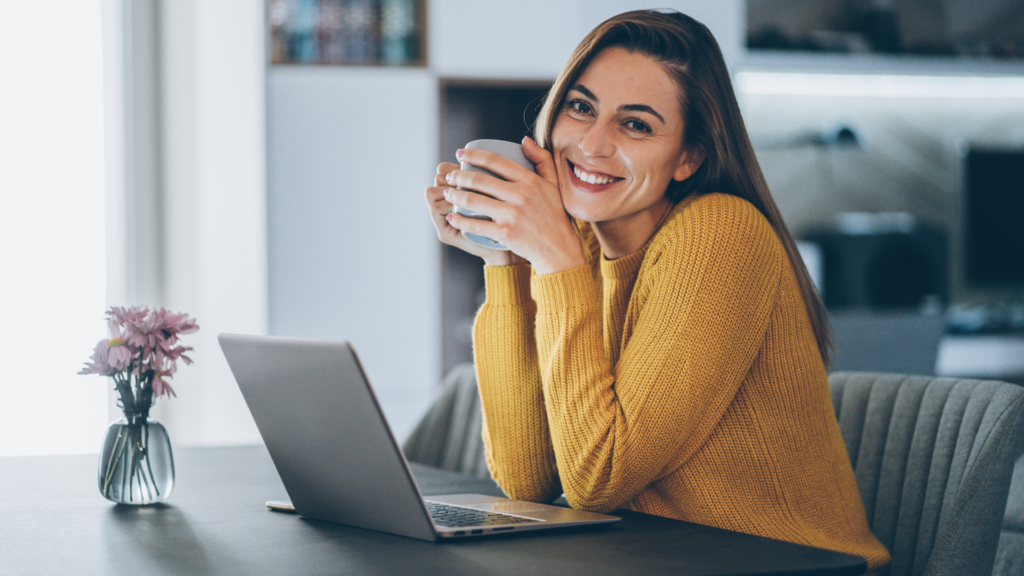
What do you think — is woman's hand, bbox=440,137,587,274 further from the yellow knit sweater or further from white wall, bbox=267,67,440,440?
white wall, bbox=267,67,440,440

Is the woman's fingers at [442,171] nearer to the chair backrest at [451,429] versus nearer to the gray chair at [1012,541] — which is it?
the chair backrest at [451,429]

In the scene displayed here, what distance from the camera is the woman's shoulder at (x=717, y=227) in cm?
104

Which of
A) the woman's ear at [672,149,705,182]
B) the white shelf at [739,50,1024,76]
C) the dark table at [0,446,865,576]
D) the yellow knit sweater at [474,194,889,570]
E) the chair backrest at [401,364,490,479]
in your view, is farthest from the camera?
the white shelf at [739,50,1024,76]

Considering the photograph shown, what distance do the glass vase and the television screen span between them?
3.93 metres

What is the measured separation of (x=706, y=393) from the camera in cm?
98

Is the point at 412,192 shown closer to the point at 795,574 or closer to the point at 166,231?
the point at 166,231

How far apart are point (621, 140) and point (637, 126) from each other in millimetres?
28

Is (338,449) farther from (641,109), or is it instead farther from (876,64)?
(876,64)

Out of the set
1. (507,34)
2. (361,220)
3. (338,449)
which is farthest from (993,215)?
(338,449)

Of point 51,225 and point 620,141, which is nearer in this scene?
point 620,141

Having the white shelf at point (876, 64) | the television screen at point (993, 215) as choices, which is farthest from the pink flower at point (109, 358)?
the television screen at point (993, 215)

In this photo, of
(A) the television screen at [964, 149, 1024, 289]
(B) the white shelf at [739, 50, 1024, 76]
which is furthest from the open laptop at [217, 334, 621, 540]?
(A) the television screen at [964, 149, 1024, 289]

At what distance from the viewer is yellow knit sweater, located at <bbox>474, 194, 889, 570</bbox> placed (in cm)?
97

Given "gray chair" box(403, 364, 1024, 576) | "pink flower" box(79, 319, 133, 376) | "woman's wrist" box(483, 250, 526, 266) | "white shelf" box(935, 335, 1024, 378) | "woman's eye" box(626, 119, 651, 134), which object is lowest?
"white shelf" box(935, 335, 1024, 378)
